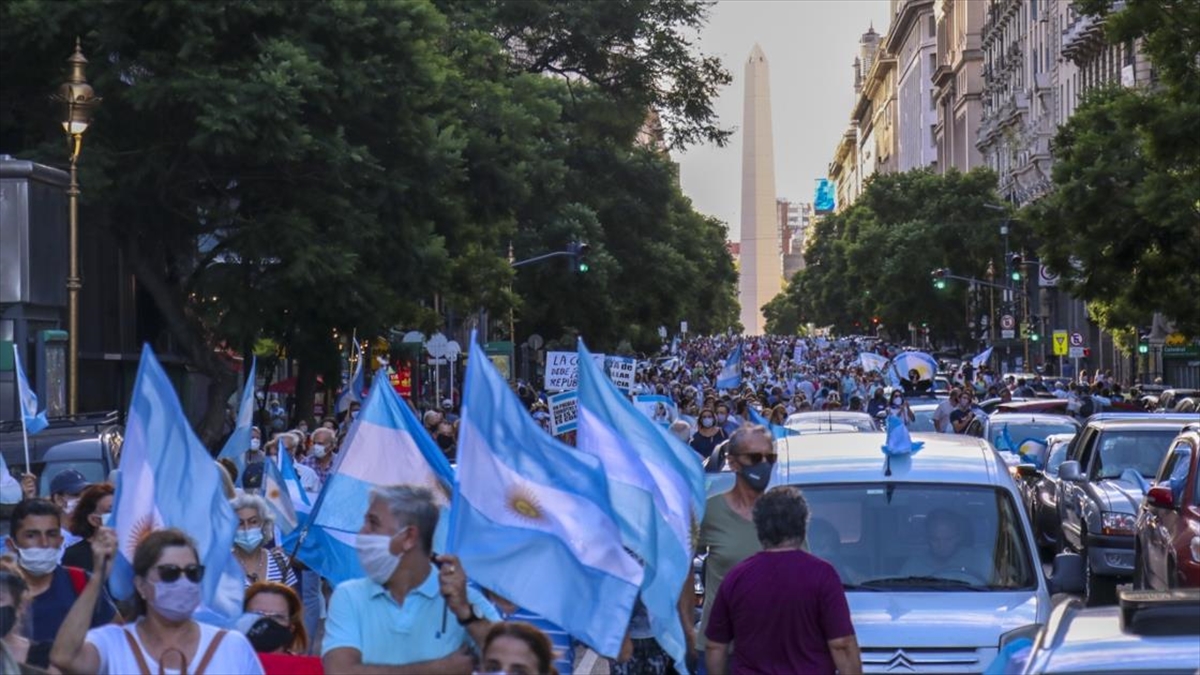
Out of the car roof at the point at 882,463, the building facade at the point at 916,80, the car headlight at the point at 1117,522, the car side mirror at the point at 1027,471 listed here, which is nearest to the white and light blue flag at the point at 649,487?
the car roof at the point at 882,463

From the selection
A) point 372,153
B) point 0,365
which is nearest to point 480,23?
point 372,153

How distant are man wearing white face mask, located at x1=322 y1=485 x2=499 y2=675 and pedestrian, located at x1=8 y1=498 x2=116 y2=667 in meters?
1.74

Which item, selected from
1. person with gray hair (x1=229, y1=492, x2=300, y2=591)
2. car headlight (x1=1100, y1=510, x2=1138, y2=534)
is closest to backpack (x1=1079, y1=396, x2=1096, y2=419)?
car headlight (x1=1100, y1=510, x2=1138, y2=534)

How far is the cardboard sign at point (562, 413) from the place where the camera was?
27.0 metres

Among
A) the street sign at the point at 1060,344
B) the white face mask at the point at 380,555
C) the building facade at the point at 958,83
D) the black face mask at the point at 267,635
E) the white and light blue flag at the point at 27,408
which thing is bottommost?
the black face mask at the point at 267,635

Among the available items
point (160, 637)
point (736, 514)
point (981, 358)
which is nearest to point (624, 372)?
point (981, 358)

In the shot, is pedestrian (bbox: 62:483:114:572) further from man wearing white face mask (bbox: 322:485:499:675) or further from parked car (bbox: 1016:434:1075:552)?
Result: parked car (bbox: 1016:434:1075:552)

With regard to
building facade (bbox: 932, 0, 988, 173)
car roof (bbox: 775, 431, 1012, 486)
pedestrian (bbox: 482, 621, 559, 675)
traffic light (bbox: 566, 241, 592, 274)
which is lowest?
pedestrian (bbox: 482, 621, 559, 675)

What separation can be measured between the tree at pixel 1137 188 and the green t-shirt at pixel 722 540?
870 inches

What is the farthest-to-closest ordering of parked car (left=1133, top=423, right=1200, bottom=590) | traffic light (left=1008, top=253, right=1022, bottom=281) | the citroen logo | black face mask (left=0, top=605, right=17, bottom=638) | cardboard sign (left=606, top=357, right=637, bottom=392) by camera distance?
traffic light (left=1008, top=253, right=1022, bottom=281) < cardboard sign (left=606, top=357, right=637, bottom=392) < parked car (left=1133, top=423, right=1200, bottom=590) < the citroen logo < black face mask (left=0, top=605, right=17, bottom=638)

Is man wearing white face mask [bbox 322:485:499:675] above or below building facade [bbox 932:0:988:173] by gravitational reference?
below

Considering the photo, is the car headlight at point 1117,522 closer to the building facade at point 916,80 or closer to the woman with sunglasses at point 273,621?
the woman with sunglasses at point 273,621

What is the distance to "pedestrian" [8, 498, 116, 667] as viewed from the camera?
26.7ft

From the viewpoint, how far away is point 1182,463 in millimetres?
15695
